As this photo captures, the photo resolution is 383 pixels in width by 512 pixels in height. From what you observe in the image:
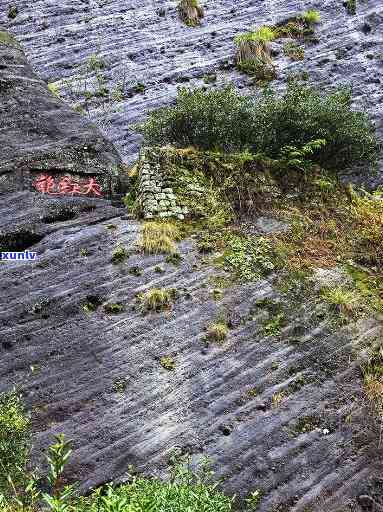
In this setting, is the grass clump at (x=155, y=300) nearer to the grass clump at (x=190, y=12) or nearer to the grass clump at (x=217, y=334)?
the grass clump at (x=217, y=334)

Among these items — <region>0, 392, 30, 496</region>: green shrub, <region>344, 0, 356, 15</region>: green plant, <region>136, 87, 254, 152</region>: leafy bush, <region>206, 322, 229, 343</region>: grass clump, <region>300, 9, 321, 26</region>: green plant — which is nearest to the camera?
<region>0, 392, 30, 496</region>: green shrub

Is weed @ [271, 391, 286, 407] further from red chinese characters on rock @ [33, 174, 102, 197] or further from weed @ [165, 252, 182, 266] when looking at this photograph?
red chinese characters on rock @ [33, 174, 102, 197]

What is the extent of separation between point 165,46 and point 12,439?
496 inches

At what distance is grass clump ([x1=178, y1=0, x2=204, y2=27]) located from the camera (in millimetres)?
16812

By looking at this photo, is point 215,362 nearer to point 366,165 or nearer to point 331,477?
point 331,477

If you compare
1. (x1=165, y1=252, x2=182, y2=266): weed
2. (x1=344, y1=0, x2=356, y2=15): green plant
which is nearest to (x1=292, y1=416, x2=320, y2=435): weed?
(x1=165, y1=252, x2=182, y2=266): weed

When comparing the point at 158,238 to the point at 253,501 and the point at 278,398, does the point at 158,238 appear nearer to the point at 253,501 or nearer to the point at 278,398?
the point at 278,398

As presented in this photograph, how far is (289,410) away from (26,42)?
43.3 feet

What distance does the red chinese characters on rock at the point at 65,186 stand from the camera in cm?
962

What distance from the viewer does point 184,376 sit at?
7117 mm

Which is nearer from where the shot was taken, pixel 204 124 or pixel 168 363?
pixel 168 363

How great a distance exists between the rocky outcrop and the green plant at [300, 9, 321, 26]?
8.65m

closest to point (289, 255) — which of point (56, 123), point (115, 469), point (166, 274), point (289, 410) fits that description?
point (166, 274)

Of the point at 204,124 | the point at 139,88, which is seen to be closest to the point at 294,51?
the point at 139,88
